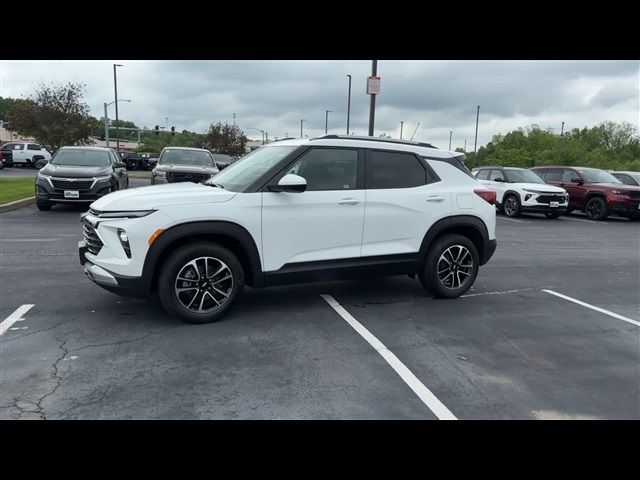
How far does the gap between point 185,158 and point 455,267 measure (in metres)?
9.94

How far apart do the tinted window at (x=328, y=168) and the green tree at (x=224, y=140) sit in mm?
47560

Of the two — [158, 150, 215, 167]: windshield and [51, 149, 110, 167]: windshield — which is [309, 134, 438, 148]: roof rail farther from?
[51, 149, 110, 167]: windshield

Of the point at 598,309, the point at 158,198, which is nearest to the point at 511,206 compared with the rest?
the point at 598,309

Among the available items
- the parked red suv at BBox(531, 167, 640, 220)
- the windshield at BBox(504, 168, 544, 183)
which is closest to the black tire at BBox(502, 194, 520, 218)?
the windshield at BBox(504, 168, 544, 183)

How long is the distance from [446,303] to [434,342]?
133 centimetres

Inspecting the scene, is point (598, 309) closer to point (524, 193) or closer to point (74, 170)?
point (524, 193)

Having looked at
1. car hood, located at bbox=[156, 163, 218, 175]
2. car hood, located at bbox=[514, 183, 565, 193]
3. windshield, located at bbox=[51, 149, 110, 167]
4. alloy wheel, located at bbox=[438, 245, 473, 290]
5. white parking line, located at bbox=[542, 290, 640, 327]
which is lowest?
white parking line, located at bbox=[542, 290, 640, 327]

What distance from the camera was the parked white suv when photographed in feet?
52.7

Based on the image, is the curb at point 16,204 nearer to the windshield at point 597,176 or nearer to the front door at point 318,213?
the front door at point 318,213

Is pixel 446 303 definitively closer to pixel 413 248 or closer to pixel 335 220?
pixel 413 248

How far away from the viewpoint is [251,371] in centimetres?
379

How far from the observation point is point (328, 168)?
17.3 feet

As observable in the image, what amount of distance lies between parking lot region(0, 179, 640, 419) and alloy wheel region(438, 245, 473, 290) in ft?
0.80
